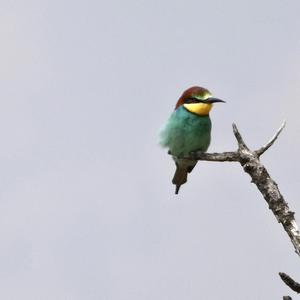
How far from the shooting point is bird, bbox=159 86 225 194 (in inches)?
370

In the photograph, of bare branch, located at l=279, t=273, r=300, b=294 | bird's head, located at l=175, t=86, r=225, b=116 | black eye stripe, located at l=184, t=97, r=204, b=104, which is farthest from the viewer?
black eye stripe, located at l=184, t=97, r=204, b=104

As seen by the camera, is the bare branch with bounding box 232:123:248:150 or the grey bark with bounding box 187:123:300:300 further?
the bare branch with bounding box 232:123:248:150

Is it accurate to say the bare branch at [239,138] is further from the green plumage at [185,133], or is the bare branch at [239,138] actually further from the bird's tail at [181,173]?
the bird's tail at [181,173]

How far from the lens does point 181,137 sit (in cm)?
950

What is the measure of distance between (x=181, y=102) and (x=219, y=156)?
337 centimetres

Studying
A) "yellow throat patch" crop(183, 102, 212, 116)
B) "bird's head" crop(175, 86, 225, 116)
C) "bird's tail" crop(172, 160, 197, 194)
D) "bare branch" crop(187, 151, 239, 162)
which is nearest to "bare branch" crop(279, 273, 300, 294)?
"bare branch" crop(187, 151, 239, 162)

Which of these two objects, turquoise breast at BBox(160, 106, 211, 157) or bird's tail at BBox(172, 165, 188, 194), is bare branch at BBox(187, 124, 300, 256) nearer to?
turquoise breast at BBox(160, 106, 211, 157)

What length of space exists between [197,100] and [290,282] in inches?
174

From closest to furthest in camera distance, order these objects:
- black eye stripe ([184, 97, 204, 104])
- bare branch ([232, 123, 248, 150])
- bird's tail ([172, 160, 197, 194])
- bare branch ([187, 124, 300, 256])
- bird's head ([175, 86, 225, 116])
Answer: bare branch ([187, 124, 300, 256]) < bare branch ([232, 123, 248, 150]) < bird's head ([175, 86, 225, 116]) < black eye stripe ([184, 97, 204, 104]) < bird's tail ([172, 160, 197, 194])

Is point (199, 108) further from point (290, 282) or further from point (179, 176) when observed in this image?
point (290, 282)

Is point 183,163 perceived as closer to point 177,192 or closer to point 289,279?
point 177,192

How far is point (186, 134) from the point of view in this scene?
9461mm

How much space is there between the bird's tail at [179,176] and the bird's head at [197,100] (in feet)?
3.99

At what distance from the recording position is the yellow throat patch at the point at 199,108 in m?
9.28
